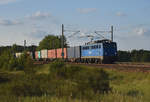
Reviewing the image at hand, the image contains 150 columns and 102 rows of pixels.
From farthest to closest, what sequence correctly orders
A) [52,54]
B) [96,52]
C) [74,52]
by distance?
[52,54] → [74,52] → [96,52]

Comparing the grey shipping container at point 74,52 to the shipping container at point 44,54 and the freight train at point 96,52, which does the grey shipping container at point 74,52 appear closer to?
the freight train at point 96,52

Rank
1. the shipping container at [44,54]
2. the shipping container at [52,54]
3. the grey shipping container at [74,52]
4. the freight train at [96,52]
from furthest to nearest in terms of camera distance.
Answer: the shipping container at [44,54] → the shipping container at [52,54] → the grey shipping container at [74,52] → the freight train at [96,52]

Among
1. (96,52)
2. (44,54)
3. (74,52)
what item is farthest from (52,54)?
(96,52)

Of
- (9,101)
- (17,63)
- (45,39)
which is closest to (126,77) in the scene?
(9,101)

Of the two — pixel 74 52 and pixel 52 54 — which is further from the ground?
pixel 74 52

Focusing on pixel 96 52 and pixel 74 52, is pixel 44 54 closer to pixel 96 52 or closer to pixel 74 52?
pixel 74 52

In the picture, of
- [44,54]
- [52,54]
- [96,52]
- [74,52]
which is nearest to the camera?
[96,52]

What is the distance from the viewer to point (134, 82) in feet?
66.8

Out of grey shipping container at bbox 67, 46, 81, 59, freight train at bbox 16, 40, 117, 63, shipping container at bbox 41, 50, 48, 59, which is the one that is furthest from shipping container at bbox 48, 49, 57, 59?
freight train at bbox 16, 40, 117, 63

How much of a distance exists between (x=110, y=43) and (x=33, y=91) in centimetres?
2615

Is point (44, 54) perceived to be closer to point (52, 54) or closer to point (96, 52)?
point (52, 54)

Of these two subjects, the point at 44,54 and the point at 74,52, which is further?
the point at 44,54

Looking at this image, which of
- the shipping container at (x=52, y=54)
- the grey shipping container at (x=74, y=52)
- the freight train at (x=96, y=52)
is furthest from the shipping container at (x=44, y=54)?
the freight train at (x=96, y=52)

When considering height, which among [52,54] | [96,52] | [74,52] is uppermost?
[74,52]
